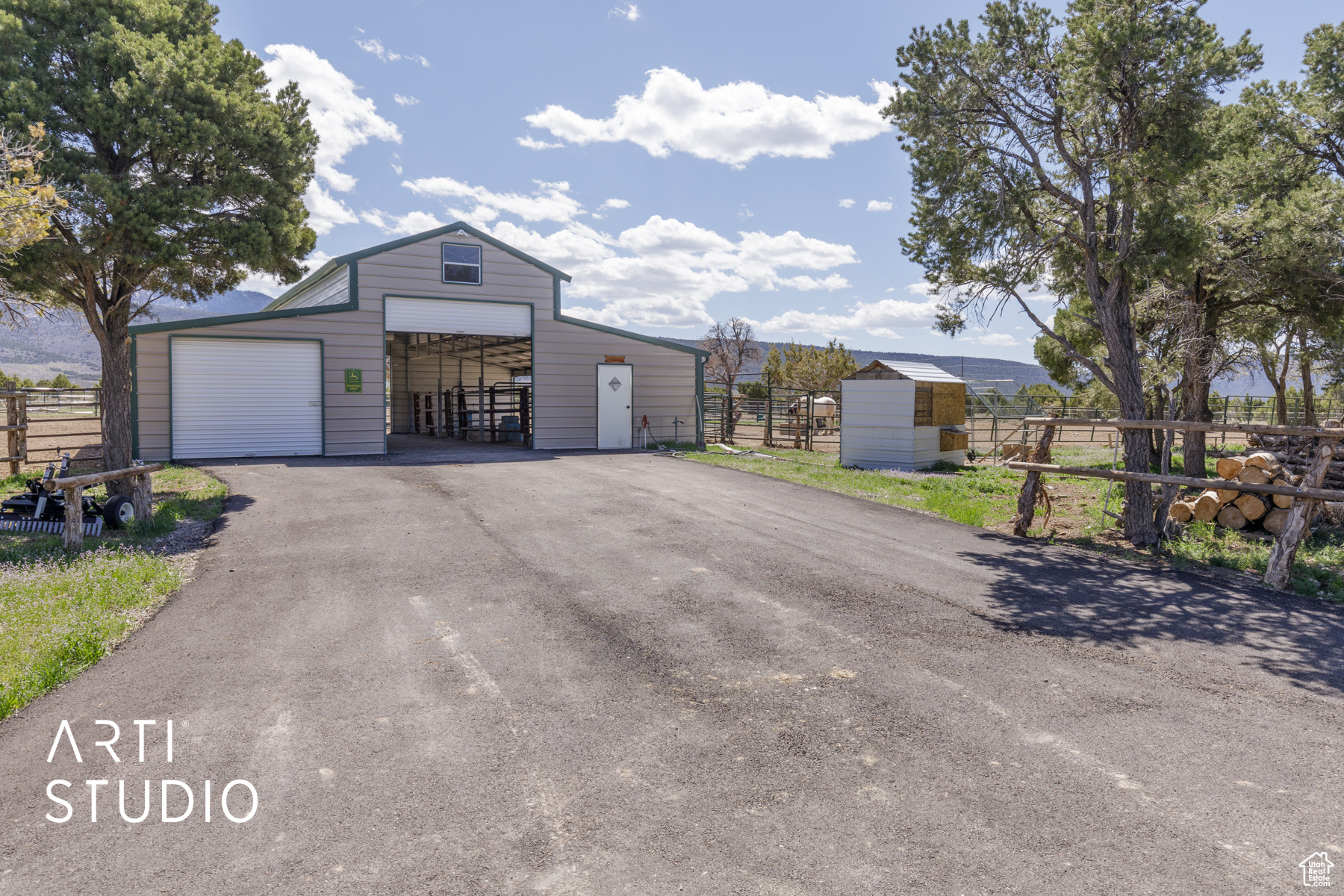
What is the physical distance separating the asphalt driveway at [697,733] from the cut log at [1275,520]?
3.22m

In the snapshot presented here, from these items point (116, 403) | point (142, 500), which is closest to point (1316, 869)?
point (142, 500)

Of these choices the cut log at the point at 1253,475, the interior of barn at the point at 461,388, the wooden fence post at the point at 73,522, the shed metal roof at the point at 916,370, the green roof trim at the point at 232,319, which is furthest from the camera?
the interior of barn at the point at 461,388

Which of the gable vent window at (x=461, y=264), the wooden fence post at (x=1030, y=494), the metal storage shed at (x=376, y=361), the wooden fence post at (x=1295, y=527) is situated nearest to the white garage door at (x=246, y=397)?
the metal storage shed at (x=376, y=361)

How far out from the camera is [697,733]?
13.0 feet

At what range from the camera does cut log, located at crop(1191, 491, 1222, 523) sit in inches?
392

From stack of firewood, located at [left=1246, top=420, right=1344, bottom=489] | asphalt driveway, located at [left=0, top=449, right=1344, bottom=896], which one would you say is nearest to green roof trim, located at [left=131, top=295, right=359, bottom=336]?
asphalt driveway, located at [left=0, top=449, right=1344, bottom=896]

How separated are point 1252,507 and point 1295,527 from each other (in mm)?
2822

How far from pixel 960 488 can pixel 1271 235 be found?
23.9 feet

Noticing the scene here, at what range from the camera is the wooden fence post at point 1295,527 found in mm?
7105

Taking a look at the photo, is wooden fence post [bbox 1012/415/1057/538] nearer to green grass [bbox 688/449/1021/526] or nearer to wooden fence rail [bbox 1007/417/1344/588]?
green grass [bbox 688/449/1021/526]

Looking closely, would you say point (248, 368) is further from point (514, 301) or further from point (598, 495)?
point (598, 495)

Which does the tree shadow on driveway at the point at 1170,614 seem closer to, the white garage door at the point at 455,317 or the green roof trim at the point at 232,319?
the green roof trim at the point at 232,319

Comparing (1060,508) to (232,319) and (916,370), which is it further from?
(232,319)

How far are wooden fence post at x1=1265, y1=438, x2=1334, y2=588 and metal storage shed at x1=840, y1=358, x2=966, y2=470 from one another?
9.81 m
